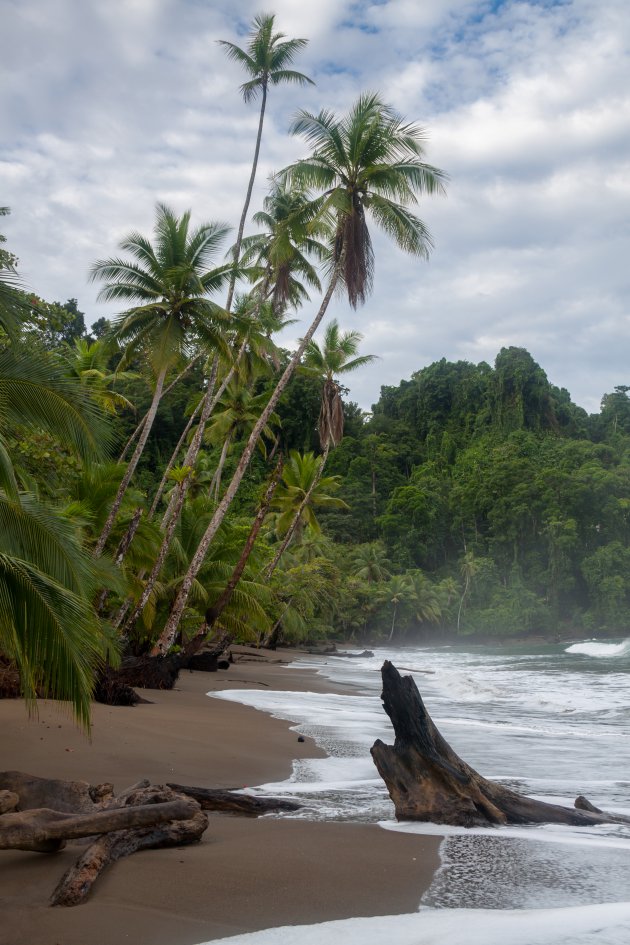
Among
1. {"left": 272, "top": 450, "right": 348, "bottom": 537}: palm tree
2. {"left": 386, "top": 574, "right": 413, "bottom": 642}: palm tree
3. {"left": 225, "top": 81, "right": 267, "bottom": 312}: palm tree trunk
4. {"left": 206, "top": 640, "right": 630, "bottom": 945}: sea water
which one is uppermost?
{"left": 225, "top": 81, "right": 267, "bottom": 312}: palm tree trunk

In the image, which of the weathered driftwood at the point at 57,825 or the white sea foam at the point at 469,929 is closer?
the white sea foam at the point at 469,929

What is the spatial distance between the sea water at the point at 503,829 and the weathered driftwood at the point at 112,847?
29.7 inches

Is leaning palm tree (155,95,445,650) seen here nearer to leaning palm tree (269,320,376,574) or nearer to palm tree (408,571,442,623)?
leaning palm tree (269,320,376,574)

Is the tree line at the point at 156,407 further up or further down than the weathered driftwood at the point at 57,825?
further up

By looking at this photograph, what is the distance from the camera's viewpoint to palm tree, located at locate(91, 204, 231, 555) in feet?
52.0

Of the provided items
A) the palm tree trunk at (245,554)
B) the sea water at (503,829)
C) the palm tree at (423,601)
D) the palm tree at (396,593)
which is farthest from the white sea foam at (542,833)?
the palm tree at (423,601)

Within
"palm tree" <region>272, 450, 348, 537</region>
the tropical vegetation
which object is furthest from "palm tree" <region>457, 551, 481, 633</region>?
"palm tree" <region>272, 450, 348, 537</region>

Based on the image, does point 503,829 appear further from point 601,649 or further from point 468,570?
point 468,570

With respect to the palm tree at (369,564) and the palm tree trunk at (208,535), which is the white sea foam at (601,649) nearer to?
the palm tree at (369,564)

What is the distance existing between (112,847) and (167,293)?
13.6 m

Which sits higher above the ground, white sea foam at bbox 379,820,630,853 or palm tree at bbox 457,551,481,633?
palm tree at bbox 457,551,481,633

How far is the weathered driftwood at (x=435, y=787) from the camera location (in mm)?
5098

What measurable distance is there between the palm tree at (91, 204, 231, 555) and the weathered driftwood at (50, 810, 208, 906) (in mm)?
11873

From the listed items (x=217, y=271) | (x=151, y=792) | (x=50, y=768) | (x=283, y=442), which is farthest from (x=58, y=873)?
(x=283, y=442)
